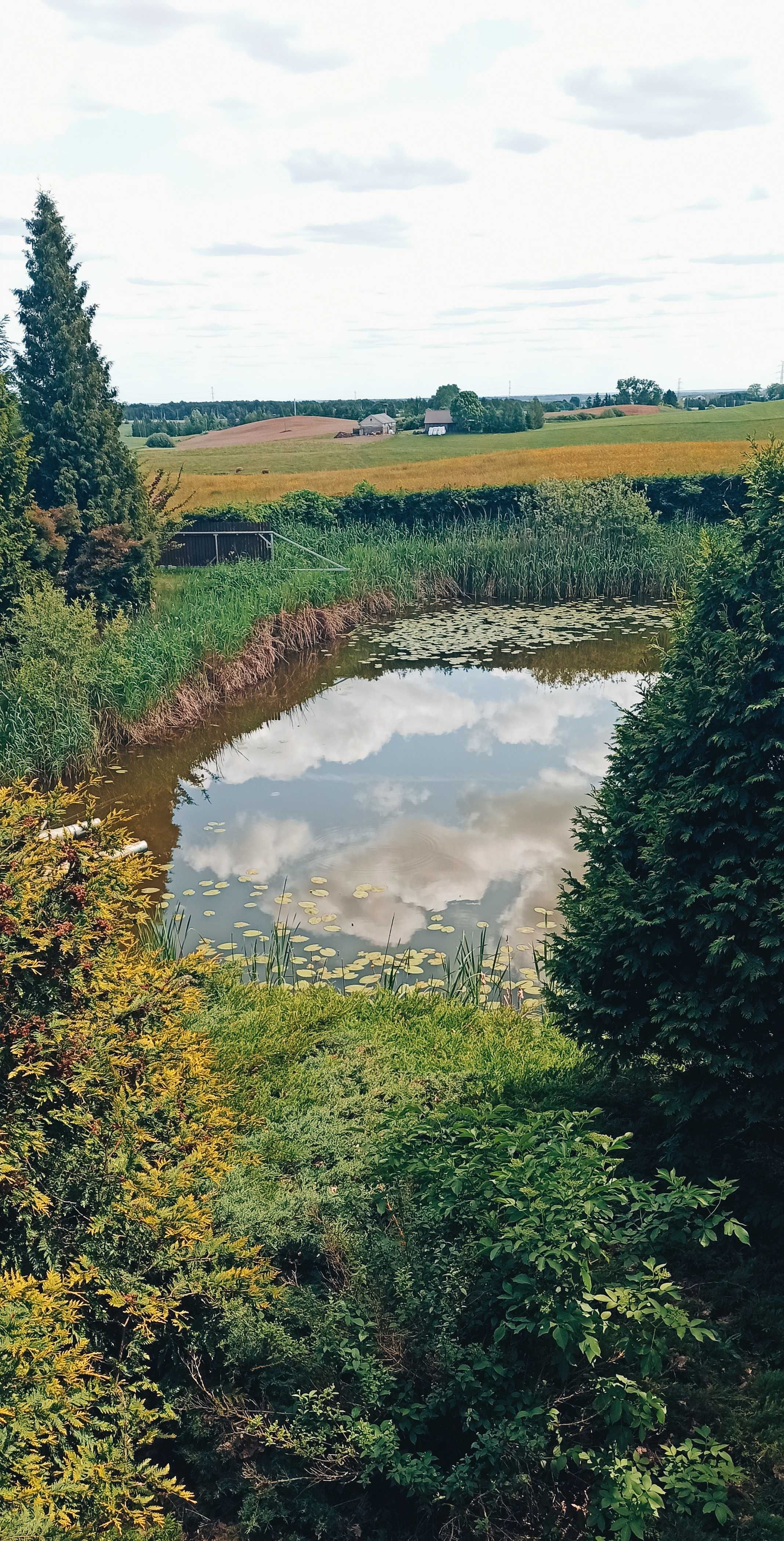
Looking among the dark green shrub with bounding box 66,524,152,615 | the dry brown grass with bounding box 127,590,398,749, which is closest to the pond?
the dry brown grass with bounding box 127,590,398,749

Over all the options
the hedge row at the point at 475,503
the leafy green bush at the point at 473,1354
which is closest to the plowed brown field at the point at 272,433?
the hedge row at the point at 475,503

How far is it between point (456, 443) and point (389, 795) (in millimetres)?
47759

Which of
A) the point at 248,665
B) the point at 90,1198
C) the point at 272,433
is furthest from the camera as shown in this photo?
the point at 272,433

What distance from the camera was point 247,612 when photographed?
17406 mm

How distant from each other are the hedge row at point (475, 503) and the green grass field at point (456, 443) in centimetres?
1448

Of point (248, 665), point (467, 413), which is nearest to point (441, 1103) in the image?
point (248, 665)

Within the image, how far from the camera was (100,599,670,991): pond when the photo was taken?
838cm

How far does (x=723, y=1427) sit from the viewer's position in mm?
3277

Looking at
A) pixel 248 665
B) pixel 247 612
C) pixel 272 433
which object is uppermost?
pixel 272 433

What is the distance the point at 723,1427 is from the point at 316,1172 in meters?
1.85

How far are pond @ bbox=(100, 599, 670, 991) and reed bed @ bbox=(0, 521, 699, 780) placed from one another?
22.5 inches

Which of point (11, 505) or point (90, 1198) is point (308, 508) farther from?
point (90, 1198)

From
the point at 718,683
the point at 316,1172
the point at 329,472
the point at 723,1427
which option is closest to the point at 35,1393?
the point at 316,1172

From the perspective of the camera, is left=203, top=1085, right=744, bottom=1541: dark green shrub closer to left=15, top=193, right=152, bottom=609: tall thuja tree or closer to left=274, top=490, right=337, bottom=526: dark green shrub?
left=15, top=193, right=152, bottom=609: tall thuja tree
